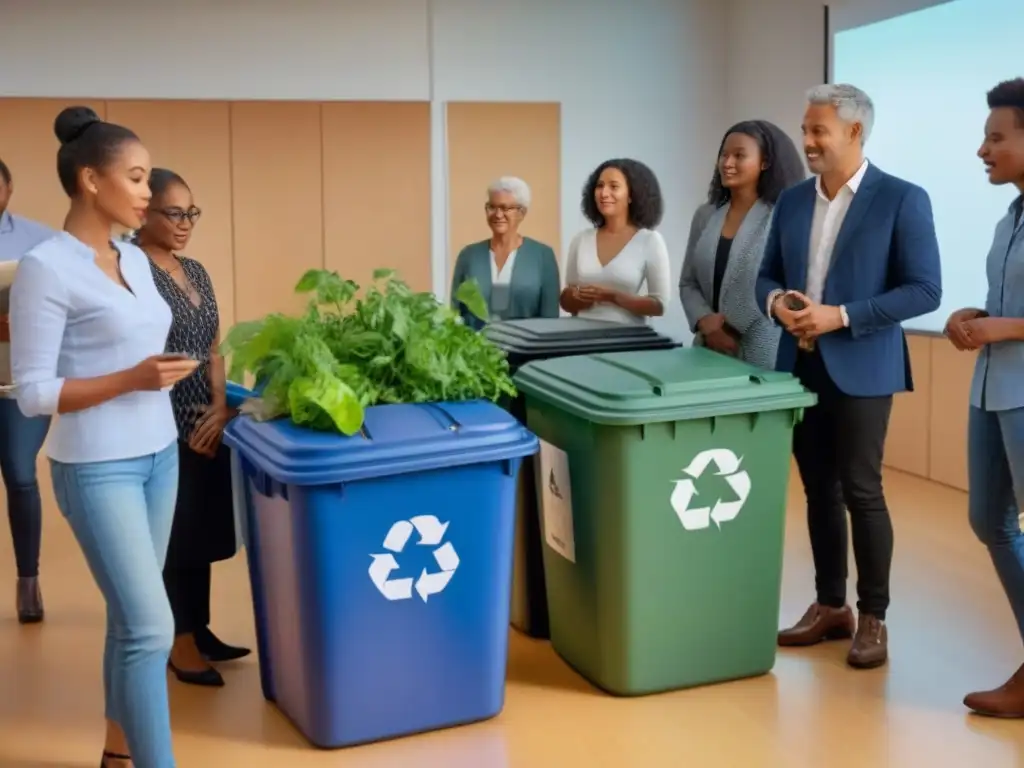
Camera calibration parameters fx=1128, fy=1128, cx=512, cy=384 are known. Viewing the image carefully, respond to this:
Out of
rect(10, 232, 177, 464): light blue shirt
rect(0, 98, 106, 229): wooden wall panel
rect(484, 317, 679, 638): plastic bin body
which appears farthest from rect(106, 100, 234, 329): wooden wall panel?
rect(10, 232, 177, 464): light blue shirt

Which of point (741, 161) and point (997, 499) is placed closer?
point (997, 499)

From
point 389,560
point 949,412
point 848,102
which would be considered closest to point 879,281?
point 848,102

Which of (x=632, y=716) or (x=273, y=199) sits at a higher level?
(x=273, y=199)

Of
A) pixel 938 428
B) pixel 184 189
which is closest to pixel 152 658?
pixel 184 189

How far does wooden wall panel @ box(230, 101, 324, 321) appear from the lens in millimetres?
7160

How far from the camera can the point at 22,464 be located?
3.79 meters

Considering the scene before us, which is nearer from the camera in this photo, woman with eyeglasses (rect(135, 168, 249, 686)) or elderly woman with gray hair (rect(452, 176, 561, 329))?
woman with eyeglasses (rect(135, 168, 249, 686))

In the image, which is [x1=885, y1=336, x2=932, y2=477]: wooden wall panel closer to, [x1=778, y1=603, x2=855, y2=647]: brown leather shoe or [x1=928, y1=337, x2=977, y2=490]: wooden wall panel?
[x1=928, y1=337, x2=977, y2=490]: wooden wall panel

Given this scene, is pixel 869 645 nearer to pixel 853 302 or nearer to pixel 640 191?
pixel 853 302

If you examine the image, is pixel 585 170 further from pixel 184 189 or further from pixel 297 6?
pixel 184 189

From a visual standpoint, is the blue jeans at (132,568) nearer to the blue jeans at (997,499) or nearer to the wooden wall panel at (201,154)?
the blue jeans at (997,499)

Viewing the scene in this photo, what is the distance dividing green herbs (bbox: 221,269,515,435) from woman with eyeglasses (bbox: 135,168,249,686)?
129 mm

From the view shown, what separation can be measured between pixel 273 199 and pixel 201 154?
1.70 feet

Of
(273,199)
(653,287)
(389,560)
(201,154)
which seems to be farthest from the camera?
(273,199)
